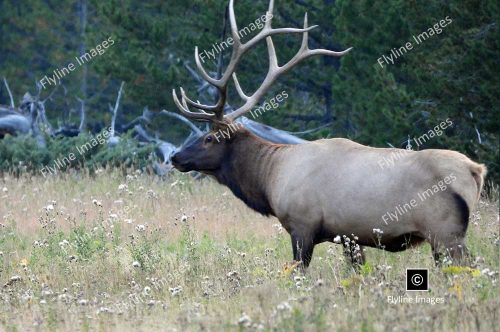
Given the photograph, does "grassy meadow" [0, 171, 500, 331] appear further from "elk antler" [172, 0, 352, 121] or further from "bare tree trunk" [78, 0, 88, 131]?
"bare tree trunk" [78, 0, 88, 131]

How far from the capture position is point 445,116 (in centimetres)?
1351

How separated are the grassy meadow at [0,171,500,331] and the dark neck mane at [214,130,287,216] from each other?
1.74 ft

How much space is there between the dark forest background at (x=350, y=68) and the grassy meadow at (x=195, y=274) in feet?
5.44

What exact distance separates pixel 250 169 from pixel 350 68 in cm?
813

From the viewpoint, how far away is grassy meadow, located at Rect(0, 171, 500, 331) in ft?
20.4

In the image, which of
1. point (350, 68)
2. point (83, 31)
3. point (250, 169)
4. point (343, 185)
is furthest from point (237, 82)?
point (83, 31)

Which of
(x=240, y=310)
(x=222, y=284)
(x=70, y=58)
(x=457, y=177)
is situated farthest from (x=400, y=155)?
(x=70, y=58)

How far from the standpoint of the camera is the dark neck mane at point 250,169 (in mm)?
9273

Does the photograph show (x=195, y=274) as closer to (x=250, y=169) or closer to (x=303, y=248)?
(x=303, y=248)

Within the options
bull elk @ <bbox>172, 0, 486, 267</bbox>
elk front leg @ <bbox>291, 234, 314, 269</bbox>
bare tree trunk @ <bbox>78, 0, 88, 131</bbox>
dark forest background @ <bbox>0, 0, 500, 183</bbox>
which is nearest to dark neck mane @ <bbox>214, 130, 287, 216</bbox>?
bull elk @ <bbox>172, 0, 486, 267</bbox>

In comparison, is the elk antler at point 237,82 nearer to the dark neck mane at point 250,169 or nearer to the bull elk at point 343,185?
the bull elk at point 343,185

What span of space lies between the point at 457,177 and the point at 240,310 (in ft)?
6.86

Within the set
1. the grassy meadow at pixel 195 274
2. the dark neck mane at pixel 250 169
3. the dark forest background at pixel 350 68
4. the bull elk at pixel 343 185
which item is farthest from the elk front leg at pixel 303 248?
the dark forest background at pixel 350 68

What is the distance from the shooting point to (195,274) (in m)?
8.70
